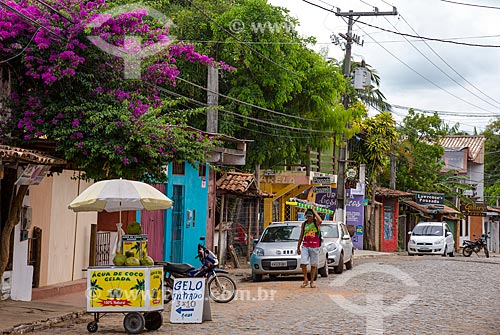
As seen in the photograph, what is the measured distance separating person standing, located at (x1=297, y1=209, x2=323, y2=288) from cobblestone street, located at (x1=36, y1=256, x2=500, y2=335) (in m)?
0.59

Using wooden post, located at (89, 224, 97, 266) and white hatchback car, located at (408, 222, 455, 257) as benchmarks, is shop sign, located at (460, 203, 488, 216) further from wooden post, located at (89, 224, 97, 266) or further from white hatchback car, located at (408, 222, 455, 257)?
wooden post, located at (89, 224, 97, 266)

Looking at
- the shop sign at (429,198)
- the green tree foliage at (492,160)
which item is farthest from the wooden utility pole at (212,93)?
the green tree foliage at (492,160)

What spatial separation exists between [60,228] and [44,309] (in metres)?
3.79

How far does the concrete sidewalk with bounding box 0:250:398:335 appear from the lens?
1206 centimetres

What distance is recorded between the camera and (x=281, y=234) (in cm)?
2233

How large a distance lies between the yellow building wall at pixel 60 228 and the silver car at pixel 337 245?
783 cm

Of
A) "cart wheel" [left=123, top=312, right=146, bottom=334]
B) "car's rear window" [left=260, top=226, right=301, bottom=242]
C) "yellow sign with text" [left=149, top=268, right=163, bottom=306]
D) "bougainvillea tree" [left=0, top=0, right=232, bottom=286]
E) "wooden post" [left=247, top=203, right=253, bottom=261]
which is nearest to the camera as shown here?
"cart wheel" [left=123, top=312, right=146, bottom=334]

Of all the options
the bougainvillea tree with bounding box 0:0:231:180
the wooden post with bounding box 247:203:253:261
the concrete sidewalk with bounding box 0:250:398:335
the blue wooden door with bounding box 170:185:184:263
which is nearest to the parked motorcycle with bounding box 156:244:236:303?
the concrete sidewalk with bounding box 0:250:398:335

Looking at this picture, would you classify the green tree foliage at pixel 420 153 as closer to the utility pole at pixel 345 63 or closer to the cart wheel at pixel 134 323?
the utility pole at pixel 345 63

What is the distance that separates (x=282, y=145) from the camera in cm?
3120

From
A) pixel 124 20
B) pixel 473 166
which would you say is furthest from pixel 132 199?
pixel 473 166

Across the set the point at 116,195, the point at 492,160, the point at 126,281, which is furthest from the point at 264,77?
the point at 492,160

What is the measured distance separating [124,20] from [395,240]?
37.4m

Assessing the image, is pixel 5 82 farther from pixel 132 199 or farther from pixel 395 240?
pixel 395 240
